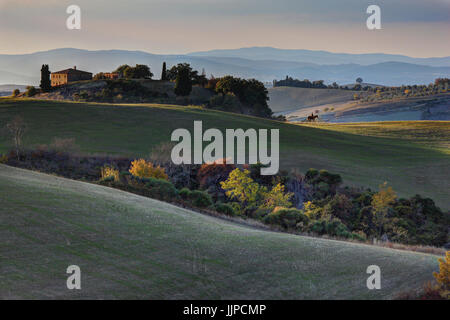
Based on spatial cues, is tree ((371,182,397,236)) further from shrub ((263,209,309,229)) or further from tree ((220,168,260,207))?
tree ((220,168,260,207))

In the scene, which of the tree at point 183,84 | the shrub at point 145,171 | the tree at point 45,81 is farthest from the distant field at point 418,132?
the tree at point 45,81

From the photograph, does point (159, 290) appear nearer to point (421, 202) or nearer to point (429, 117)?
point (421, 202)

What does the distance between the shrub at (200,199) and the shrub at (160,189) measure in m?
1.06

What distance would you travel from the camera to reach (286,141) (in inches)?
2206

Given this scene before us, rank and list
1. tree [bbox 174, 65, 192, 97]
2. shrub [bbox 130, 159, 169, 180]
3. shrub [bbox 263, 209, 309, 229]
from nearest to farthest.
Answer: shrub [bbox 263, 209, 309, 229] < shrub [bbox 130, 159, 169, 180] < tree [bbox 174, 65, 192, 97]

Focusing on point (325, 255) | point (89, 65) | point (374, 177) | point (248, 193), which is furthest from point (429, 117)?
point (325, 255)

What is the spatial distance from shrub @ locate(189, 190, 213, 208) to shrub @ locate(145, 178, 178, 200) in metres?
1.06

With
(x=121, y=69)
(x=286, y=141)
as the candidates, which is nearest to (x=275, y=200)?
(x=286, y=141)

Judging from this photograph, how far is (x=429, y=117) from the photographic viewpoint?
135 metres

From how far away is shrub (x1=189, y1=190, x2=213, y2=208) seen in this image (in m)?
28.4

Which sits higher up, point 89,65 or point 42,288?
point 89,65

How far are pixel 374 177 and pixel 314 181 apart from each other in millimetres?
6719

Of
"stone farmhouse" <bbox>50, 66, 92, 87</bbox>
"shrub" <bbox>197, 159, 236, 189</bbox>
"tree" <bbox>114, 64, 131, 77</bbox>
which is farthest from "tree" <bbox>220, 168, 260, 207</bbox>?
"tree" <bbox>114, 64, 131, 77</bbox>
